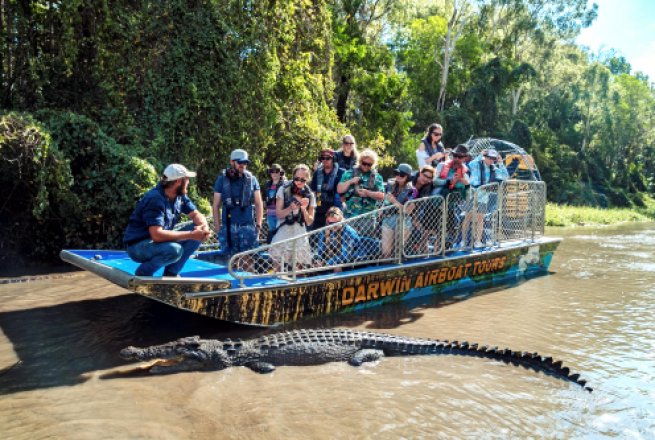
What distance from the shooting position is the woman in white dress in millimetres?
5508

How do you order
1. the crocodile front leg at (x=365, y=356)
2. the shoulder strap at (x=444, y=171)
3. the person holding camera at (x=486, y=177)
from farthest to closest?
the person holding camera at (x=486, y=177)
the shoulder strap at (x=444, y=171)
the crocodile front leg at (x=365, y=356)

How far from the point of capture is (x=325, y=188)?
6.20 metres

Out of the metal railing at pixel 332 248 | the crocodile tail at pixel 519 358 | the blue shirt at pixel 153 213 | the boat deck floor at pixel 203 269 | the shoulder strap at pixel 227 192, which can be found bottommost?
the crocodile tail at pixel 519 358

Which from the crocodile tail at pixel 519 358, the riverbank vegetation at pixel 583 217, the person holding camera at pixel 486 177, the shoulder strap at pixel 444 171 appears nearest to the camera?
the crocodile tail at pixel 519 358

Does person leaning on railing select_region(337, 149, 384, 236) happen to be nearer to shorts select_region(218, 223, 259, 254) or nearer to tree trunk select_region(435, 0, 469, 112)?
shorts select_region(218, 223, 259, 254)

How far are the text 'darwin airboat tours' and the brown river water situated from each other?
41 cm

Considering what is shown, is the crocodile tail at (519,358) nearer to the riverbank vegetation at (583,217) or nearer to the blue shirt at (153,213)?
the blue shirt at (153,213)

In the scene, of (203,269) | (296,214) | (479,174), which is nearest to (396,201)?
(296,214)

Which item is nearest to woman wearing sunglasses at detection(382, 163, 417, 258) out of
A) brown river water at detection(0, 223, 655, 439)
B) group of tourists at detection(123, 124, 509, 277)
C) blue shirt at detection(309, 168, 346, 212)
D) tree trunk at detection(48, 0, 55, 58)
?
group of tourists at detection(123, 124, 509, 277)

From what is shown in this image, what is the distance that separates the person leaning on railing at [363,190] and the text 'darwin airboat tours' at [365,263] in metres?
0.04

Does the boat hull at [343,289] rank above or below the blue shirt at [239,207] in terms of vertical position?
below

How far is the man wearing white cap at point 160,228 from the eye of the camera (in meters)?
4.21

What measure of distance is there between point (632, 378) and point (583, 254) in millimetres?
8308

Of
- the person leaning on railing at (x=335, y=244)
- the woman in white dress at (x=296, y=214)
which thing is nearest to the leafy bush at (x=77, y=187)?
the woman in white dress at (x=296, y=214)
